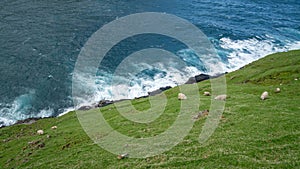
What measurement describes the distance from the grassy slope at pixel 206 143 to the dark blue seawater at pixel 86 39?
13888mm

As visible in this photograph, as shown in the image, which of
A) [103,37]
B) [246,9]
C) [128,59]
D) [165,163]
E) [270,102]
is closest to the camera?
[165,163]

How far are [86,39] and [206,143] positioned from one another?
2592 inches

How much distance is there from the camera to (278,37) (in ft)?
327

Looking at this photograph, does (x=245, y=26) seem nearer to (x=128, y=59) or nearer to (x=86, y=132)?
(x=128, y=59)

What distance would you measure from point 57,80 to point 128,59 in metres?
21.7

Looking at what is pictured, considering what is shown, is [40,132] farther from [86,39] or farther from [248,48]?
[248,48]

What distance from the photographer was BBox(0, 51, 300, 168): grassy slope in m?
23.1

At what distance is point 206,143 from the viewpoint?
2598 cm

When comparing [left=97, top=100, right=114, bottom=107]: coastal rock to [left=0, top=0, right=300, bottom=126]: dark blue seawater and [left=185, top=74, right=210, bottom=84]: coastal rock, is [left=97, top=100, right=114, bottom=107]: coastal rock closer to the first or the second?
[left=0, top=0, right=300, bottom=126]: dark blue seawater

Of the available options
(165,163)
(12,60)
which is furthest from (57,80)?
(165,163)

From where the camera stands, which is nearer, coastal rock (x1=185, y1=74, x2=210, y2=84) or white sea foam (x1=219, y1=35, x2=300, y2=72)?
coastal rock (x1=185, y1=74, x2=210, y2=84)

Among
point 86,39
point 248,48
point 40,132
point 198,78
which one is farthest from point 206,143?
point 248,48

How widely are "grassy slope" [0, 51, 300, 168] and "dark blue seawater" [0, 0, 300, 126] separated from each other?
45.6ft

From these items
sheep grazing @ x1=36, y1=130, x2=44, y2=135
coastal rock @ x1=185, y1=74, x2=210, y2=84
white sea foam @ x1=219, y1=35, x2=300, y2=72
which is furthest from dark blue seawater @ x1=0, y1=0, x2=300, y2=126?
sheep grazing @ x1=36, y1=130, x2=44, y2=135
